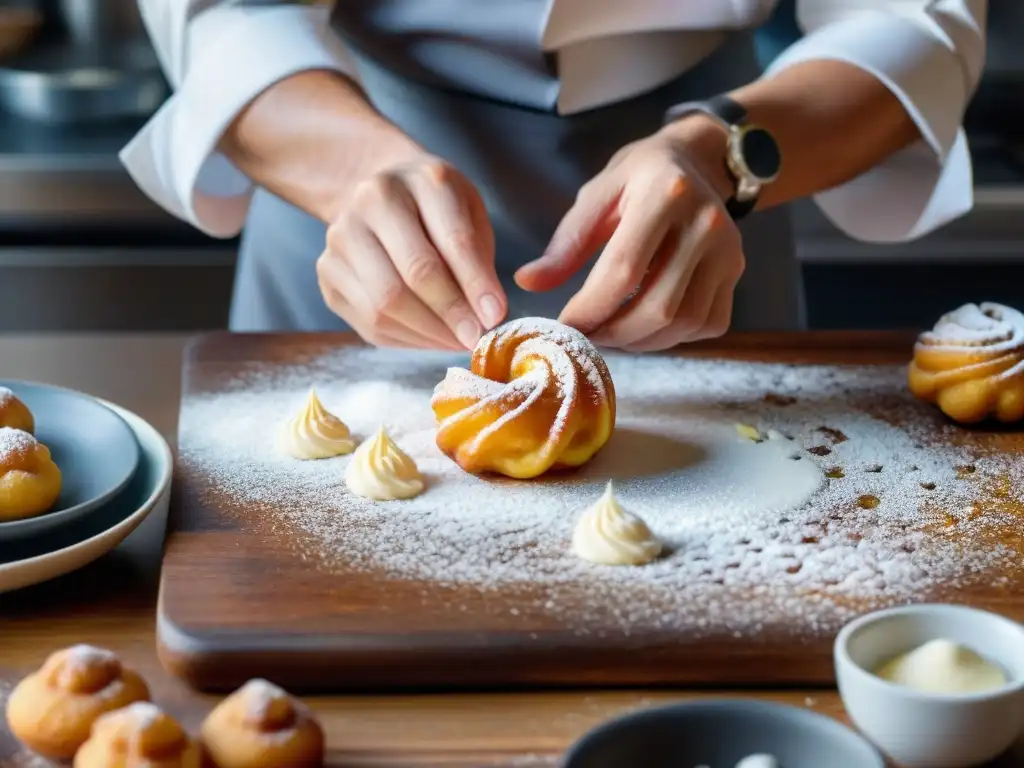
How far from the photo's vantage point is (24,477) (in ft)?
3.17

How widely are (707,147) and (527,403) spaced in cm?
37

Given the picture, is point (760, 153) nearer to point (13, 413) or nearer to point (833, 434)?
point (833, 434)

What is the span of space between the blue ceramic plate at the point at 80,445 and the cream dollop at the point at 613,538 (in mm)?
352

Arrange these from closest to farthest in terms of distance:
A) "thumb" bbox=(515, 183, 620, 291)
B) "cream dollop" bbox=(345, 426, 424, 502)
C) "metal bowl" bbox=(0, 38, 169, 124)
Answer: "cream dollop" bbox=(345, 426, 424, 502)
"thumb" bbox=(515, 183, 620, 291)
"metal bowl" bbox=(0, 38, 169, 124)

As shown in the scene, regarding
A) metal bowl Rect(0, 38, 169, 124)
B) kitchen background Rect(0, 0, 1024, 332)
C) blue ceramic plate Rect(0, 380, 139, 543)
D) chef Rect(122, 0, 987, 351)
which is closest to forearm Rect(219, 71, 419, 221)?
chef Rect(122, 0, 987, 351)

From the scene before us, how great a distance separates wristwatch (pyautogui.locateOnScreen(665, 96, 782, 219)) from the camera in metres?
1.33

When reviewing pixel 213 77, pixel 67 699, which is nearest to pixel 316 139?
pixel 213 77

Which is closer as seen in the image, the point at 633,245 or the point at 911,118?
the point at 633,245

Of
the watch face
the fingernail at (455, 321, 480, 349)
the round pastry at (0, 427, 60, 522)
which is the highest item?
the watch face

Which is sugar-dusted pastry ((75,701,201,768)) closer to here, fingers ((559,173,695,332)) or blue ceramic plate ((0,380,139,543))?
blue ceramic plate ((0,380,139,543))

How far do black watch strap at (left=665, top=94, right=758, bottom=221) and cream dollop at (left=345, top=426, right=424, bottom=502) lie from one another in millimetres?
453

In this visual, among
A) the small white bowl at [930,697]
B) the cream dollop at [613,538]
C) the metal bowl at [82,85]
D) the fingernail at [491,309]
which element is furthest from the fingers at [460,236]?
the metal bowl at [82,85]

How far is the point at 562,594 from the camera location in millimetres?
936

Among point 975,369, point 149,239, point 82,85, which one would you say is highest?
point 975,369
